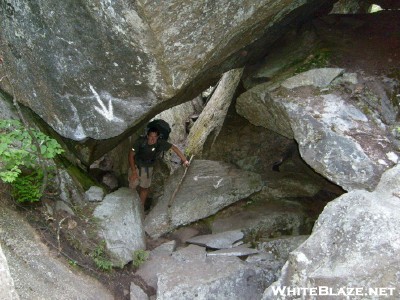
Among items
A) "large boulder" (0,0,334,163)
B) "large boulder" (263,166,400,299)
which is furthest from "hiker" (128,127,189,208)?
"large boulder" (263,166,400,299)

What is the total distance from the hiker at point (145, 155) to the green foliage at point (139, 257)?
2.21m

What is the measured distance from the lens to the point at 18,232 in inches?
250

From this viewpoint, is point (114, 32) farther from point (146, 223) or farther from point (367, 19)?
point (367, 19)

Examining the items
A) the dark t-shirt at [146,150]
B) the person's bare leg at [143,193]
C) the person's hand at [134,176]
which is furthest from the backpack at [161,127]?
the person's bare leg at [143,193]

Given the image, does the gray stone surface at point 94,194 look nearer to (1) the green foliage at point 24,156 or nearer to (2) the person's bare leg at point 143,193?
(1) the green foliage at point 24,156

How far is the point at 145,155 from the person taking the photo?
9.59 m

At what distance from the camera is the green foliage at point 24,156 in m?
6.18

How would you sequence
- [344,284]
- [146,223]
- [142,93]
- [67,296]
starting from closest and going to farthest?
[344,284] < [67,296] < [142,93] < [146,223]

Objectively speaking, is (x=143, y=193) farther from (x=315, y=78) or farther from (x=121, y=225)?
(x=315, y=78)

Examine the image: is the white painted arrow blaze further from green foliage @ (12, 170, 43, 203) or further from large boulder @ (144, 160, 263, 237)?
large boulder @ (144, 160, 263, 237)

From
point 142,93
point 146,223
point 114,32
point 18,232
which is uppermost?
point 114,32

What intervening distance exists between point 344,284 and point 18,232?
4656mm

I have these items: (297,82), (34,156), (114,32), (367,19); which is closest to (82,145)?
(34,156)

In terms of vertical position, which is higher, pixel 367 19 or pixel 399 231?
pixel 367 19
